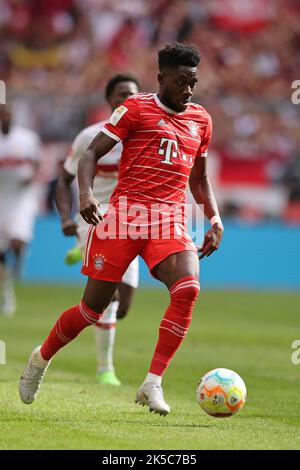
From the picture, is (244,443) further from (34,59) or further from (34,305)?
(34,59)

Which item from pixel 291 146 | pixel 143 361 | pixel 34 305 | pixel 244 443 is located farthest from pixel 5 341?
pixel 291 146

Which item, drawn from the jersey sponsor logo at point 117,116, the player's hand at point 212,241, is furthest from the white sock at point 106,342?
the jersey sponsor logo at point 117,116

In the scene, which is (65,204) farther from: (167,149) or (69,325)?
(167,149)

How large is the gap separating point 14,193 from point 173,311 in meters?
9.25

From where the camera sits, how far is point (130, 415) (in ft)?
21.8

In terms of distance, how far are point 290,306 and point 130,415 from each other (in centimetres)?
1061

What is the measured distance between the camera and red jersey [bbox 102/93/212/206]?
6.64m

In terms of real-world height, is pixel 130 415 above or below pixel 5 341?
above

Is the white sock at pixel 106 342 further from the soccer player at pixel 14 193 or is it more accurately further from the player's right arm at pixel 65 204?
the soccer player at pixel 14 193

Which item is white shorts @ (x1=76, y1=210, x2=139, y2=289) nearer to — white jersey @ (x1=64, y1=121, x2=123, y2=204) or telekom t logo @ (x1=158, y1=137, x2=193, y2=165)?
white jersey @ (x1=64, y1=121, x2=123, y2=204)

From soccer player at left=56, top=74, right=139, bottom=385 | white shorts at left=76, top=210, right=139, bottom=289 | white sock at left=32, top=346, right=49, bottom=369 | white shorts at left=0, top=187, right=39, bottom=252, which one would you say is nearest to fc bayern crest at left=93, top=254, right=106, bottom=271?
white sock at left=32, top=346, right=49, bottom=369

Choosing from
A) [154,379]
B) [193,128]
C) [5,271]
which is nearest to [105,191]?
[193,128]

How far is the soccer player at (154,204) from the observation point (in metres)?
6.50

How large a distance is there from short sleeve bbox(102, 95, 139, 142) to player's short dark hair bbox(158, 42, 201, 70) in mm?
351
